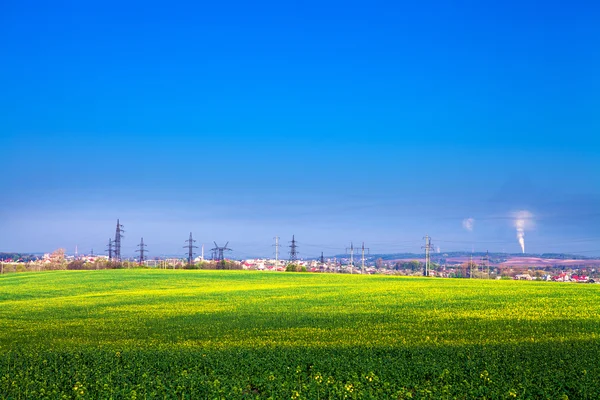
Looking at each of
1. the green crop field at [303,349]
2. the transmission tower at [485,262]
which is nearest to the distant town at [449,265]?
the transmission tower at [485,262]

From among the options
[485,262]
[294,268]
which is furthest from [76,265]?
[485,262]

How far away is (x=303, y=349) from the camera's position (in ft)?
76.4

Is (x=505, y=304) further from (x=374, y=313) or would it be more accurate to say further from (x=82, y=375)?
(x=82, y=375)

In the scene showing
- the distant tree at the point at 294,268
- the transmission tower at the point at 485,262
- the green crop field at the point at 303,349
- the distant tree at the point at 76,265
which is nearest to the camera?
the green crop field at the point at 303,349

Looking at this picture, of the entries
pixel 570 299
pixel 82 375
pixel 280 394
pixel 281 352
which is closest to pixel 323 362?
pixel 281 352

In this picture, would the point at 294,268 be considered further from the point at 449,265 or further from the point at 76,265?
the point at 449,265

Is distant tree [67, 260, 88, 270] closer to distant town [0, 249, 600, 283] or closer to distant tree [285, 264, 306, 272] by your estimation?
distant town [0, 249, 600, 283]

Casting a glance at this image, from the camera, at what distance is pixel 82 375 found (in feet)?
60.7

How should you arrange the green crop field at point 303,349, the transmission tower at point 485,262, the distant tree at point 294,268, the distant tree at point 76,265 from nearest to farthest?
the green crop field at point 303,349 < the distant tree at point 294,268 < the distant tree at point 76,265 < the transmission tower at point 485,262

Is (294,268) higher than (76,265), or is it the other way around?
(76,265)

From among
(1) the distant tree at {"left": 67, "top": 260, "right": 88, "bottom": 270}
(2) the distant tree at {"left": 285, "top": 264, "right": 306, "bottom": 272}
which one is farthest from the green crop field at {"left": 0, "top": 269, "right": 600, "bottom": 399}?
(1) the distant tree at {"left": 67, "top": 260, "right": 88, "bottom": 270}

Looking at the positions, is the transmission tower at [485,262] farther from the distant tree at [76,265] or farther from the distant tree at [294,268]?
the distant tree at [76,265]

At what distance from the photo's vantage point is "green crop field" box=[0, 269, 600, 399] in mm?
17000

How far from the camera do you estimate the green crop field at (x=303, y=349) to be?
1700 centimetres
